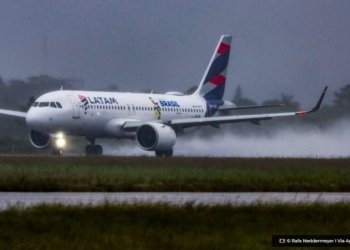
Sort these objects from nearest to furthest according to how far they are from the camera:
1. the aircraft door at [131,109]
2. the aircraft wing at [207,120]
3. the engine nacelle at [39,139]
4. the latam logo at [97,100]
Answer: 1. the latam logo at [97,100]
2. the engine nacelle at [39,139]
3. the aircraft wing at [207,120]
4. the aircraft door at [131,109]

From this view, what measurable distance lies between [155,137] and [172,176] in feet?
100

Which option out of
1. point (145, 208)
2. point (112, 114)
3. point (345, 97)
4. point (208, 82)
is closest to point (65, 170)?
point (145, 208)

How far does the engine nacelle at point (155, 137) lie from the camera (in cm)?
7288

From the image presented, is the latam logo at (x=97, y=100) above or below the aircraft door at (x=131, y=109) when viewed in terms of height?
below

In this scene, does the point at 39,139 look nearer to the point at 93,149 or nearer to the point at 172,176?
the point at 93,149

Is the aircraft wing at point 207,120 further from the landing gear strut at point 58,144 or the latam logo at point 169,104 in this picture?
the landing gear strut at point 58,144

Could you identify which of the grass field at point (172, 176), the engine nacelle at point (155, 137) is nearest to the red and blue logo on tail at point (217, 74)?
the engine nacelle at point (155, 137)

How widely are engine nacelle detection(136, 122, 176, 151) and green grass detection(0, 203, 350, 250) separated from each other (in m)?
43.9

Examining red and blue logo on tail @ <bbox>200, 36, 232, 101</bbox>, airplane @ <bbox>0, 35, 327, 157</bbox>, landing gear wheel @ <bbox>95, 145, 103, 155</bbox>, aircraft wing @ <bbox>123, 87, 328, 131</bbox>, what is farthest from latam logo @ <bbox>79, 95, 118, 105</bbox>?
red and blue logo on tail @ <bbox>200, 36, 232, 101</bbox>

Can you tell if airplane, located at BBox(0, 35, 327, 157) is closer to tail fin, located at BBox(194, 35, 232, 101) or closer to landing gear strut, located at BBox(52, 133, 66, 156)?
landing gear strut, located at BBox(52, 133, 66, 156)

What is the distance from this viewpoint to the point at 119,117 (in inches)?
3004

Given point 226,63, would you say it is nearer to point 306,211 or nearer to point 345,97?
point 345,97

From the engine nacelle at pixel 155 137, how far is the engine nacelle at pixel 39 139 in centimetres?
561

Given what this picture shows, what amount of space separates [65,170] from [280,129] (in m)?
42.3
